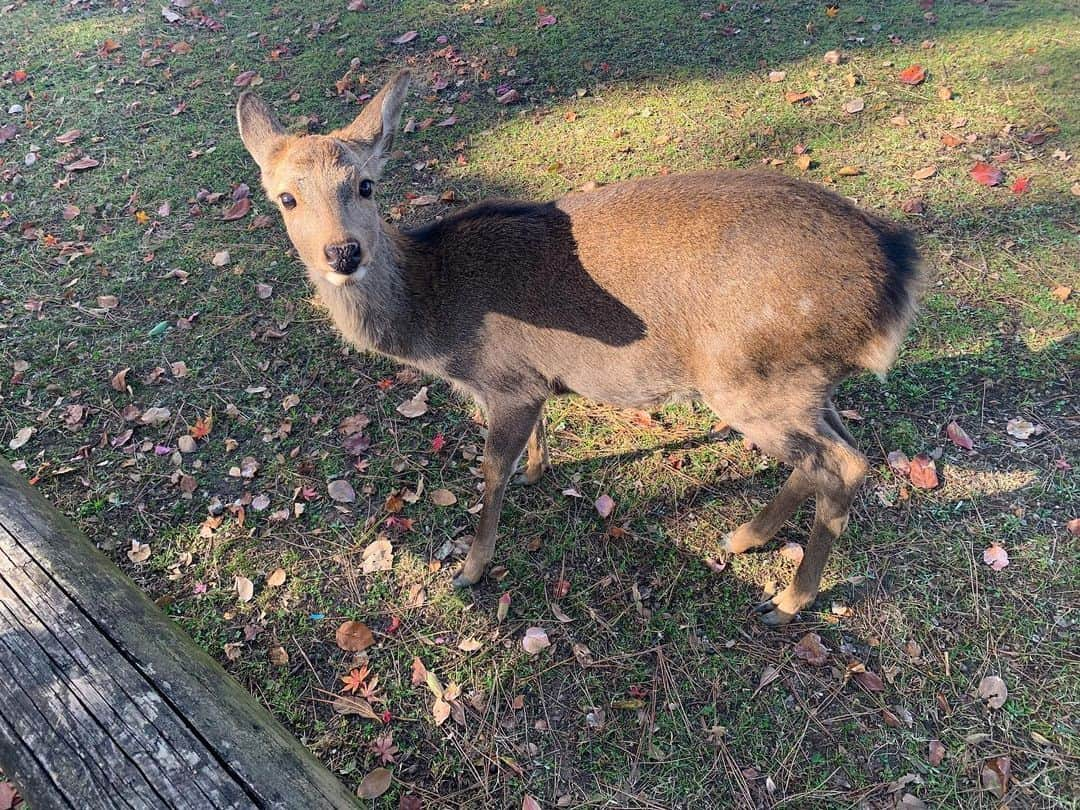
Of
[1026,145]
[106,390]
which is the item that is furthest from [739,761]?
[1026,145]

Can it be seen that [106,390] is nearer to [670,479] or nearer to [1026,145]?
[670,479]

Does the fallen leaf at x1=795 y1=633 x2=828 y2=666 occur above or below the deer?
below

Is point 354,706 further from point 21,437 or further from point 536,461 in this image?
point 21,437

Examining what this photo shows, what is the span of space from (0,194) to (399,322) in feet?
17.1

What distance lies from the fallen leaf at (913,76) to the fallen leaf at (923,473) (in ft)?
13.5

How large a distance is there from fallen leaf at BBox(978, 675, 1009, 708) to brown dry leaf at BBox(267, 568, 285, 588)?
11.4 ft

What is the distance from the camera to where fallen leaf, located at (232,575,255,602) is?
12.2ft

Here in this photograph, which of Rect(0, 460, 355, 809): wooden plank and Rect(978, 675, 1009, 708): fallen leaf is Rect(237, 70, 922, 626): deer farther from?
Rect(0, 460, 355, 809): wooden plank

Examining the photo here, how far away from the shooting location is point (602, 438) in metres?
4.32

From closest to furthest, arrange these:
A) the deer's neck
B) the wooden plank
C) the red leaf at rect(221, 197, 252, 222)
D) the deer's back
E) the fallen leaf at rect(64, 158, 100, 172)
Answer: the wooden plank → the deer's back → the deer's neck → the red leaf at rect(221, 197, 252, 222) → the fallen leaf at rect(64, 158, 100, 172)

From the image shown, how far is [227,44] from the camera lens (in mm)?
7660

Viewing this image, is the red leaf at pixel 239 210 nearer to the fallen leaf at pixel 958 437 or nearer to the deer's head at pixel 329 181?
the deer's head at pixel 329 181

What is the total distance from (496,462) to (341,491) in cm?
112

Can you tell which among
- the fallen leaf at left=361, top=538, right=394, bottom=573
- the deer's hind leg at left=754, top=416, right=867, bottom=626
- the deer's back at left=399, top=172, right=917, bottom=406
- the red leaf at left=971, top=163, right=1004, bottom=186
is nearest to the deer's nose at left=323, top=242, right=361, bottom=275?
the deer's back at left=399, top=172, right=917, bottom=406
